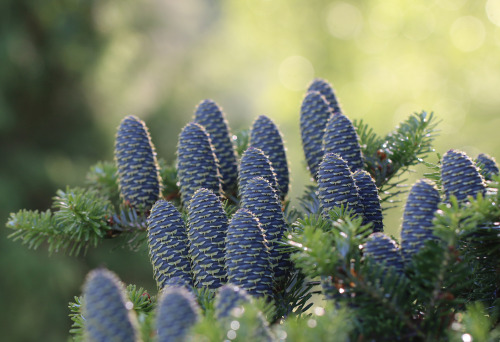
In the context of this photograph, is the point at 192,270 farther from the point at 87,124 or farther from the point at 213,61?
the point at 213,61

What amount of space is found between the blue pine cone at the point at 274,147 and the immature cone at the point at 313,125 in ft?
0.14

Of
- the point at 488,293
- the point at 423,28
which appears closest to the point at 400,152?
the point at 488,293

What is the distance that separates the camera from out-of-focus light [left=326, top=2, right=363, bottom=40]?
508 cm

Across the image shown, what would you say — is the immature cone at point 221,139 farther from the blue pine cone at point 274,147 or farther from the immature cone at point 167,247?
the immature cone at point 167,247

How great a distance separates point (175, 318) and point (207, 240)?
215 millimetres

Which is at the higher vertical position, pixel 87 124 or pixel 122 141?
pixel 87 124

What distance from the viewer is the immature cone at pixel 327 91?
924 mm

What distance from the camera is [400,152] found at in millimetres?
851

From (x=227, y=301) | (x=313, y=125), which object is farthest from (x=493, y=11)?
(x=227, y=301)

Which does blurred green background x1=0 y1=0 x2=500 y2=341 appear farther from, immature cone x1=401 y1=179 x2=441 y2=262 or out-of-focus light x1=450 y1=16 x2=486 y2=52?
immature cone x1=401 y1=179 x2=441 y2=262

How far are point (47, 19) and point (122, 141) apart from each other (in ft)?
9.57

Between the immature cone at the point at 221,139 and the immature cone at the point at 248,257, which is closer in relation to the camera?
the immature cone at the point at 248,257

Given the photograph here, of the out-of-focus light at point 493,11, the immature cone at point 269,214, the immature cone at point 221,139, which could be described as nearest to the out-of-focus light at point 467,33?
→ the out-of-focus light at point 493,11

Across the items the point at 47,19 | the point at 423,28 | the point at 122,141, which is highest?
the point at 423,28
